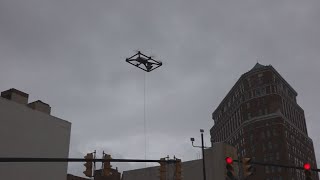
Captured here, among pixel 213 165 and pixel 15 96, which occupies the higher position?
pixel 15 96

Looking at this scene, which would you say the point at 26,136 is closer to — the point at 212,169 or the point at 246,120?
the point at 212,169

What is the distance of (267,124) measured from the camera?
146 meters

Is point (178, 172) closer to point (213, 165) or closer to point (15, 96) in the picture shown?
point (15, 96)

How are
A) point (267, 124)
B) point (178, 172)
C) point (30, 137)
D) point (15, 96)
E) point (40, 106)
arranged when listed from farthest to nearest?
1. point (267, 124)
2. point (40, 106)
3. point (15, 96)
4. point (30, 137)
5. point (178, 172)

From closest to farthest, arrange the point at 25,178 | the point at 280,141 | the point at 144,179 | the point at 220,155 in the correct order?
the point at 25,178 → the point at 220,155 → the point at 144,179 → the point at 280,141

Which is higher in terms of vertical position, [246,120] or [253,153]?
[246,120]

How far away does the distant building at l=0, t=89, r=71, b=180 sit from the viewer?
142 ft

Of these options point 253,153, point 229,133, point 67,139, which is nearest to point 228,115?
point 229,133

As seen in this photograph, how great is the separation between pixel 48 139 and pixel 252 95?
11717 cm

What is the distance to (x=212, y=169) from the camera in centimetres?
6000

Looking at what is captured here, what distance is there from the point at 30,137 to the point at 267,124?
364ft

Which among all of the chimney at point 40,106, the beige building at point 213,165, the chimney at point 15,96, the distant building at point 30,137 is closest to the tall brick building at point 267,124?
the beige building at point 213,165

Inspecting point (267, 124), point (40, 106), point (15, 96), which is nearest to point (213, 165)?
point (40, 106)

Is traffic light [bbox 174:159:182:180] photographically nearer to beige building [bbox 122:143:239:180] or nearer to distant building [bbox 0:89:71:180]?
distant building [bbox 0:89:71:180]
